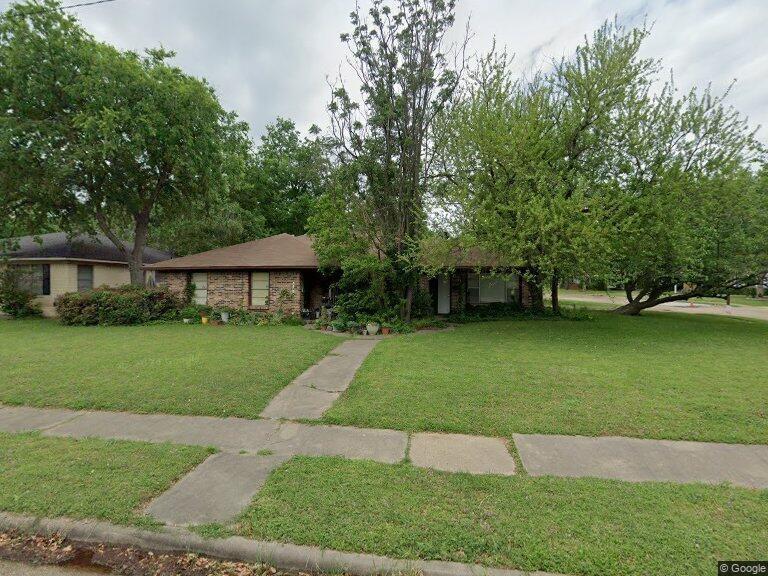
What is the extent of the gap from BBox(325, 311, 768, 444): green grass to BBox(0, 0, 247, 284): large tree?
39.2 ft

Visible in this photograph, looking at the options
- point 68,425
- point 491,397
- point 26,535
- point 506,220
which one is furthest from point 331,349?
point 26,535

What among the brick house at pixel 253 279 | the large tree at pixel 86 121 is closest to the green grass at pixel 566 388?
the brick house at pixel 253 279

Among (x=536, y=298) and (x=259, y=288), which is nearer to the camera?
(x=259, y=288)

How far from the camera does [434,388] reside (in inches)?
227

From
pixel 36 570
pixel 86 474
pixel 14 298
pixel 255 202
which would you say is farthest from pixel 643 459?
pixel 255 202

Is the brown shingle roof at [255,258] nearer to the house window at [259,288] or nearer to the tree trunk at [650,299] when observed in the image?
the house window at [259,288]

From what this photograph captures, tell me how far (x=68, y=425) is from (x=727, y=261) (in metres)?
17.7

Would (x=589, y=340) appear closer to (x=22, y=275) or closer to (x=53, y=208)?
(x=53, y=208)

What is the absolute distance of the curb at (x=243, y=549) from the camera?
91.0 inches

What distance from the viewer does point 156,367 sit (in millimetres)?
6992

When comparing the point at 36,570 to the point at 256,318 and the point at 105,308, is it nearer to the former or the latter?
the point at 256,318

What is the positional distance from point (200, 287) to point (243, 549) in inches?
555

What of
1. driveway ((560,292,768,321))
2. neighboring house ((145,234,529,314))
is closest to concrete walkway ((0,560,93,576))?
neighboring house ((145,234,529,314))

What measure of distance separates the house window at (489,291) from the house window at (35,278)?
60.9ft
